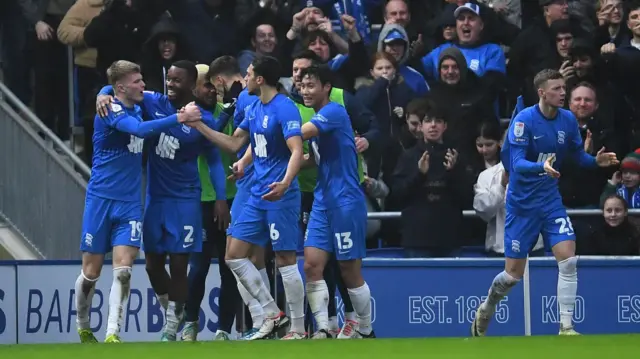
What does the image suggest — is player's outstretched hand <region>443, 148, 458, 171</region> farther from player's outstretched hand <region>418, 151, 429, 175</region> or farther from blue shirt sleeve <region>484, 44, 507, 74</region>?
blue shirt sleeve <region>484, 44, 507, 74</region>

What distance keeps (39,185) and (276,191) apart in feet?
16.8

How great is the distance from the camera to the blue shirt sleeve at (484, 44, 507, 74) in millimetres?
17266

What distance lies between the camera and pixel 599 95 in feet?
55.4

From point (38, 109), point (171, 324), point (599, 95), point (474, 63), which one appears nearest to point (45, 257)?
point (38, 109)

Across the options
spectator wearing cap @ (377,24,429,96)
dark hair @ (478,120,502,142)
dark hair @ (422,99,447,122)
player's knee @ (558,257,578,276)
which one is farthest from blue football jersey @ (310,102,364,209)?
spectator wearing cap @ (377,24,429,96)

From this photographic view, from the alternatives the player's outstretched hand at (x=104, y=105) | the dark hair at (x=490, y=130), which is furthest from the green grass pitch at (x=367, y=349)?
the dark hair at (x=490, y=130)

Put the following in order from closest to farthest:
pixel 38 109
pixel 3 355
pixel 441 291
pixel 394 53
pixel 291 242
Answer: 1. pixel 3 355
2. pixel 291 242
3. pixel 441 291
4. pixel 394 53
5. pixel 38 109

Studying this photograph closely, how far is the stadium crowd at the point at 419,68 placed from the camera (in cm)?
1611

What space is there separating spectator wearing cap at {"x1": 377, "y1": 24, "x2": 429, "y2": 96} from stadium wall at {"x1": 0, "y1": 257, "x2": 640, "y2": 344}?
2351mm

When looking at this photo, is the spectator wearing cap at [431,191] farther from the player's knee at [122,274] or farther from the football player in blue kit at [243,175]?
the player's knee at [122,274]

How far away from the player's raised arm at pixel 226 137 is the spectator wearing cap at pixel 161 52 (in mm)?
3271

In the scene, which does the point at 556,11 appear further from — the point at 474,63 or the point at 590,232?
the point at 590,232

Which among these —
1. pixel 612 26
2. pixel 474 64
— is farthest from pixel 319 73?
pixel 612 26

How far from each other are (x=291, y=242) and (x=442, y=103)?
12.5 feet
